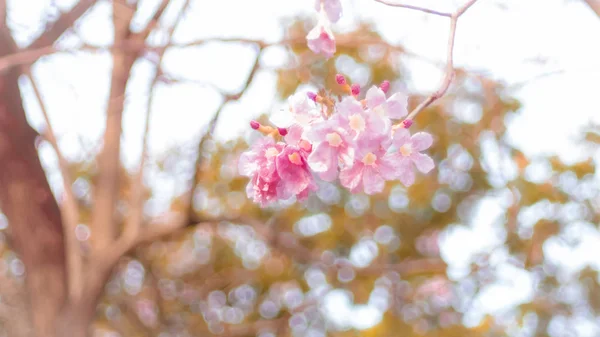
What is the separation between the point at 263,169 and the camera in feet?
3.45

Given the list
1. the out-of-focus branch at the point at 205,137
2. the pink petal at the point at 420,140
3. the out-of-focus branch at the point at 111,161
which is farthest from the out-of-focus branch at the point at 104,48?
the pink petal at the point at 420,140

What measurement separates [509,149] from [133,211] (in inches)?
87.5

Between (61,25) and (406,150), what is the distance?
1.98 metres

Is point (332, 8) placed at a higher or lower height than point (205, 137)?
higher

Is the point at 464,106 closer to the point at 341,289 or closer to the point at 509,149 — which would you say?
the point at 509,149

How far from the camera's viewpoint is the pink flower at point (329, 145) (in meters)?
0.92

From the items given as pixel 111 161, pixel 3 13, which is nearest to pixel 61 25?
pixel 3 13

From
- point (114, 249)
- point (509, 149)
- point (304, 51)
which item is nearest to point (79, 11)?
point (304, 51)

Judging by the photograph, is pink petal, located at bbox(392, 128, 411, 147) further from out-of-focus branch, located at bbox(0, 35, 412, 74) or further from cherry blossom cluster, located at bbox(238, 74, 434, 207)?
out-of-focus branch, located at bbox(0, 35, 412, 74)

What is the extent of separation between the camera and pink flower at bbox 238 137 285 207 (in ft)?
3.41

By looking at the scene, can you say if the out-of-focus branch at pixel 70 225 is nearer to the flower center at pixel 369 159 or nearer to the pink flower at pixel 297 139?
the pink flower at pixel 297 139

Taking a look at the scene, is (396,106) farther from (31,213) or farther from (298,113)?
(31,213)

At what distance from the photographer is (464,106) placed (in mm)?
3715

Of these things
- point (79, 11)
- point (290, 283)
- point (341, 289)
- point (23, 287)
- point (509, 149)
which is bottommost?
point (290, 283)
